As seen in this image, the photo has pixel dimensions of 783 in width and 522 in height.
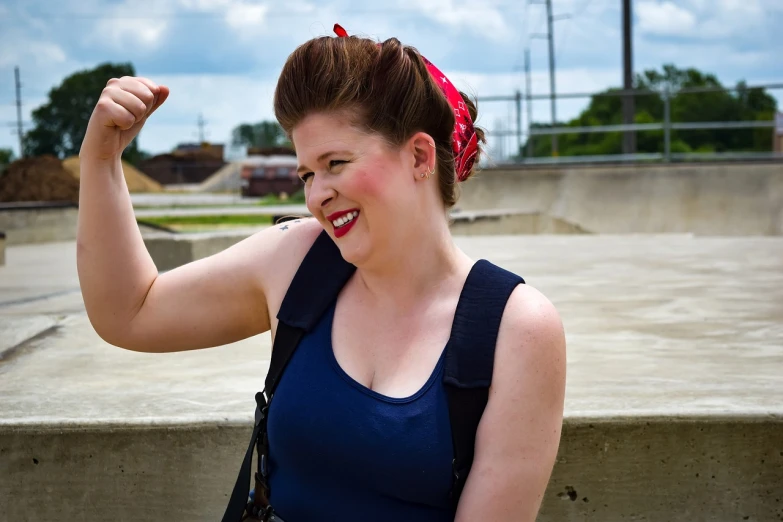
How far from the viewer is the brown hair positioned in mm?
1487

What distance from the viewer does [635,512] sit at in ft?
7.12

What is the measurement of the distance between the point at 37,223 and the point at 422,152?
11.7 m

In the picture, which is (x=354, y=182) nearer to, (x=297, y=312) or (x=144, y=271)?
(x=297, y=312)

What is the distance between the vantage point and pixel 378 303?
1667mm

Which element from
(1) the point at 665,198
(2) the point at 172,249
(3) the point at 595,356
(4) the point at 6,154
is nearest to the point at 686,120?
(1) the point at 665,198

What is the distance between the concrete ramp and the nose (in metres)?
10.7

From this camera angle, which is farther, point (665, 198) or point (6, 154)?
point (6, 154)

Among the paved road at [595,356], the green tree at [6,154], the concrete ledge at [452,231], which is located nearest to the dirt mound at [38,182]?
the concrete ledge at [452,231]

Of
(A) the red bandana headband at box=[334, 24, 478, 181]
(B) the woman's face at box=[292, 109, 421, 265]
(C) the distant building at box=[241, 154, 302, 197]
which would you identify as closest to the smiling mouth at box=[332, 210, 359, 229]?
(B) the woman's face at box=[292, 109, 421, 265]

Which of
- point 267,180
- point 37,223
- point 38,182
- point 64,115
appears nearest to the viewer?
point 37,223

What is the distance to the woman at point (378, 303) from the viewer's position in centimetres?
146

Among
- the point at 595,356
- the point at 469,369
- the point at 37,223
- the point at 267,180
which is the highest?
the point at 469,369

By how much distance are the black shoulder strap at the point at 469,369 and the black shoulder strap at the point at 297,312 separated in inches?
10.3

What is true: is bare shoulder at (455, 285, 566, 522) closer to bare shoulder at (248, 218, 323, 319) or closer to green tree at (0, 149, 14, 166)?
bare shoulder at (248, 218, 323, 319)
